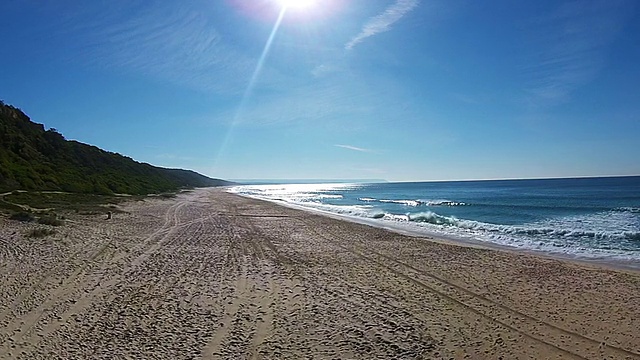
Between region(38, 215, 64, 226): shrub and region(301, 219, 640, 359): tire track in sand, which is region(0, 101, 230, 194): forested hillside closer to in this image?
region(38, 215, 64, 226): shrub

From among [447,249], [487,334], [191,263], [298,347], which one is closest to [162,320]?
[298,347]

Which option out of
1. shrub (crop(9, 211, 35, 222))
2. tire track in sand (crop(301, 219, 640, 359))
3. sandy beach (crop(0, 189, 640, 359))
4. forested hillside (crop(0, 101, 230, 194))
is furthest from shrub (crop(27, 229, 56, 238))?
forested hillside (crop(0, 101, 230, 194))

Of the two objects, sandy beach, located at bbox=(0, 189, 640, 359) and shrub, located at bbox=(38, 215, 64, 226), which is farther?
shrub, located at bbox=(38, 215, 64, 226)

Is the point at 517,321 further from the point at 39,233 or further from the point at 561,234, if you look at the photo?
the point at 561,234

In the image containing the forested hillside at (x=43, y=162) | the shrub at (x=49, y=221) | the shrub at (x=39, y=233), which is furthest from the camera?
the forested hillside at (x=43, y=162)

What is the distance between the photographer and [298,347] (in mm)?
6172

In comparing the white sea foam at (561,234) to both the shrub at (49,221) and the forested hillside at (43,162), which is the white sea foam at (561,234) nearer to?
the shrub at (49,221)

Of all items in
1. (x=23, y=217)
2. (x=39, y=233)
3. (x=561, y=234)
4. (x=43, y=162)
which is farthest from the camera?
(x=43, y=162)

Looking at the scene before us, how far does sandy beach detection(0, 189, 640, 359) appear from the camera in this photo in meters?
6.14

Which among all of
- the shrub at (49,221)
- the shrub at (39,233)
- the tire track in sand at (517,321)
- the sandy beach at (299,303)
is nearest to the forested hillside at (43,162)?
the shrub at (49,221)

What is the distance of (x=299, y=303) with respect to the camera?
830 cm

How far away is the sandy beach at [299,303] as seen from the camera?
614cm

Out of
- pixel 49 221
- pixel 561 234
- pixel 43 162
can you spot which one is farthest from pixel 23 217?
pixel 43 162

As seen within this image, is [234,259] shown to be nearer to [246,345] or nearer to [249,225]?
[246,345]
